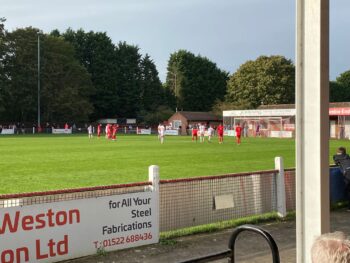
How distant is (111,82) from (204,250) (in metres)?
88.1

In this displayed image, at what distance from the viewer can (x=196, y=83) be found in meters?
107

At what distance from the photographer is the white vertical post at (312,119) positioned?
486 centimetres

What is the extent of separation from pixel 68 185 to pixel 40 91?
68.4m

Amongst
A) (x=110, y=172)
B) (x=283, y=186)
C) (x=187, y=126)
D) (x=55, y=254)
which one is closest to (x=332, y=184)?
(x=283, y=186)

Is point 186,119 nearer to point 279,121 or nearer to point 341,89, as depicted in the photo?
point 279,121

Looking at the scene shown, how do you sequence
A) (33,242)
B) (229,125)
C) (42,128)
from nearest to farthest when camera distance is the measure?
(33,242), (229,125), (42,128)

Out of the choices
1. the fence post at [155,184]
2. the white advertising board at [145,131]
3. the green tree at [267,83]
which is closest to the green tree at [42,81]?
the white advertising board at [145,131]

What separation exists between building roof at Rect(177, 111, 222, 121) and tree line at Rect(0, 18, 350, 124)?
1370mm

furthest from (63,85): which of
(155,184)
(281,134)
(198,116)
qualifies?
(155,184)

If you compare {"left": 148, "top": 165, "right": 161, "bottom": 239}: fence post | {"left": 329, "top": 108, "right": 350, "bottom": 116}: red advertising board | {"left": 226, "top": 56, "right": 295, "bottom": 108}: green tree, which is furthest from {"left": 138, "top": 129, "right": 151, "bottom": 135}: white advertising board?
{"left": 148, "top": 165, "right": 161, "bottom": 239}: fence post

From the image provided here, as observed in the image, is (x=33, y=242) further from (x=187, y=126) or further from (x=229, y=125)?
(x=187, y=126)

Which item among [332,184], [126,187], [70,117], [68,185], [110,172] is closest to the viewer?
[126,187]

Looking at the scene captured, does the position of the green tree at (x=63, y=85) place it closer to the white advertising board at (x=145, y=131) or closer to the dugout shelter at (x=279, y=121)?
the white advertising board at (x=145, y=131)

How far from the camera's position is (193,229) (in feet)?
29.7
